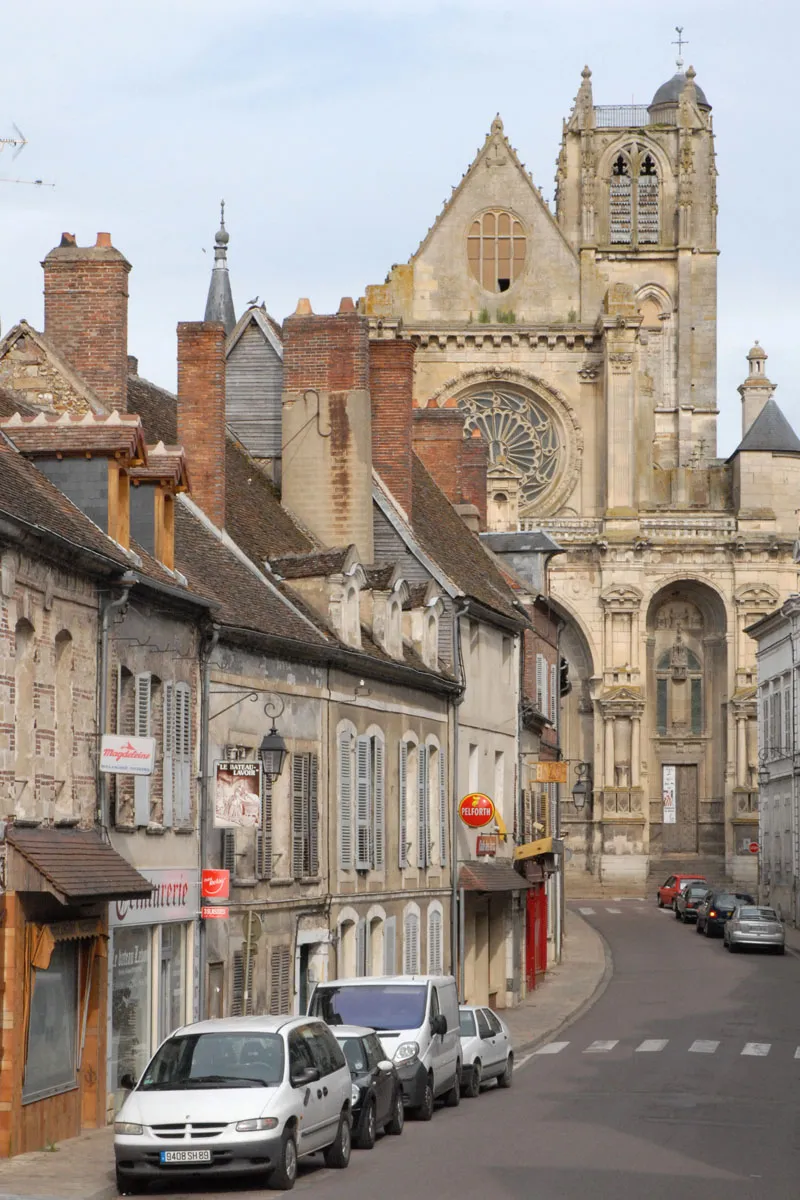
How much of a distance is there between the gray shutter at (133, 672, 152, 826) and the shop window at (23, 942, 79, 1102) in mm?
Result: 2172

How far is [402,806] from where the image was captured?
31500mm

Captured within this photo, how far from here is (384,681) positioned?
30625 mm

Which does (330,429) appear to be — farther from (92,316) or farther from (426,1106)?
(426,1106)

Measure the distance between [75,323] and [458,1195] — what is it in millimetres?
12318

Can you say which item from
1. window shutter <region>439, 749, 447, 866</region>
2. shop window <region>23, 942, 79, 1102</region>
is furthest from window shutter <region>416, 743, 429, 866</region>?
shop window <region>23, 942, 79, 1102</region>

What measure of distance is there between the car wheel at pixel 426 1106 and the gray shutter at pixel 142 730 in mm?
3996

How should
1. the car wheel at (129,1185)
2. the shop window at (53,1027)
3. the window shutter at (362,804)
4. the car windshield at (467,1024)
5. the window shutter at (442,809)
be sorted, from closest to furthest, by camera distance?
the car wheel at (129,1185), the shop window at (53,1027), the car windshield at (467,1024), the window shutter at (362,804), the window shutter at (442,809)

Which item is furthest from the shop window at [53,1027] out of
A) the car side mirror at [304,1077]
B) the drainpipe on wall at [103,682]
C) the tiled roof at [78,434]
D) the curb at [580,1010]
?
the curb at [580,1010]

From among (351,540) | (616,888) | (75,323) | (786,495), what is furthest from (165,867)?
(786,495)

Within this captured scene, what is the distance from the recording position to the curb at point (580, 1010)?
31.5 m

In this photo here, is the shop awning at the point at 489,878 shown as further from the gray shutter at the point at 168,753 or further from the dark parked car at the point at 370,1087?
the dark parked car at the point at 370,1087

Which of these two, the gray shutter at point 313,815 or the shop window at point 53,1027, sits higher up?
the gray shutter at point 313,815

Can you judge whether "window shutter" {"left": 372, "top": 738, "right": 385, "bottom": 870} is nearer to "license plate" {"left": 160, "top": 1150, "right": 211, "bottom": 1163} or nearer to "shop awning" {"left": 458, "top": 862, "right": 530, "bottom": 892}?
"shop awning" {"left": 458, "top": 862, "right": 530, "bottom": 892}

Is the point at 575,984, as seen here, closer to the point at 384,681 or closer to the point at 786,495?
the point at 384,681
